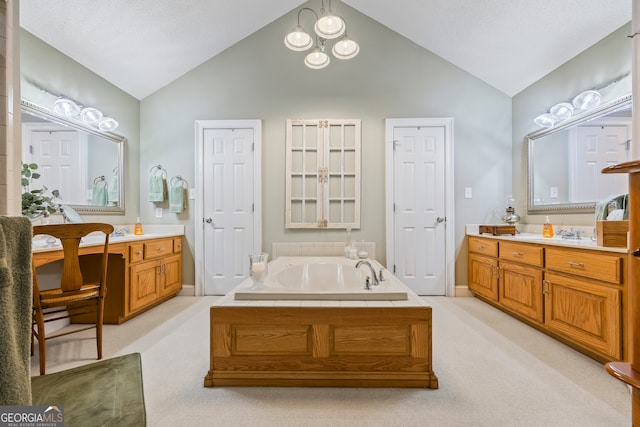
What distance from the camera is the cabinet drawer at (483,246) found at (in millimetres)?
2914

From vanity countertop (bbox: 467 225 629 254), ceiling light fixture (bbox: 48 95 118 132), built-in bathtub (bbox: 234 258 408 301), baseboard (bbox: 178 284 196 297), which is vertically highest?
ceiling light fixture (bbox: 48 95 118 132)

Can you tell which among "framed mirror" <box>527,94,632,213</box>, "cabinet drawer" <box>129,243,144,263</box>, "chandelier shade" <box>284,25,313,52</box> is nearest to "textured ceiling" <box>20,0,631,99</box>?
"framed mirror" <box>527,94,632,213</box>

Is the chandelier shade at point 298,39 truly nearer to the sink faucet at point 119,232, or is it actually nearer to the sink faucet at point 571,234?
the sink faucet at point 119,232

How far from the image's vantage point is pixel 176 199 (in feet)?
11.3

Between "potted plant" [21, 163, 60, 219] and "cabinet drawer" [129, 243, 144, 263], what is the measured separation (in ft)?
2.09

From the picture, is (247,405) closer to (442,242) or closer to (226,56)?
(442,242)

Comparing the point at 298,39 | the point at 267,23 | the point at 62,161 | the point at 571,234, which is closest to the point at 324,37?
the point at 298,39

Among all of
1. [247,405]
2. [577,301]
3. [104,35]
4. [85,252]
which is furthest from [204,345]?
[104,35]

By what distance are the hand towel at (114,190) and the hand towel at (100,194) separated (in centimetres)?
6

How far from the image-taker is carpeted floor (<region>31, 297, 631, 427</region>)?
139cm

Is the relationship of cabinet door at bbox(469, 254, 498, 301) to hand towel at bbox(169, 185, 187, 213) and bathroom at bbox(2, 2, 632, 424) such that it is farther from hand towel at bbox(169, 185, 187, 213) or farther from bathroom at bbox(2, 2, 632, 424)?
hand towel at bbox(169, 185, 187, 213)

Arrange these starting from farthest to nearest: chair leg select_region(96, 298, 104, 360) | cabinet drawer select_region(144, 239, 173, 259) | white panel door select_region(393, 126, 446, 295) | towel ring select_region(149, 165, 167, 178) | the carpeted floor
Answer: towel ring select_region(149, 165, 167, 178)
white panel door select_region(393, 126, 446, 295)
cabinet drawer select_region(144, 239, 173, 259)
chair leg select_region(96, 298, 104, 360)
the carpeted floor

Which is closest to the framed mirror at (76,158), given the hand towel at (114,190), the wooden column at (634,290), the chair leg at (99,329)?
the hand towel at (114,190)

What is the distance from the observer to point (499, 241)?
2848 millimetres
